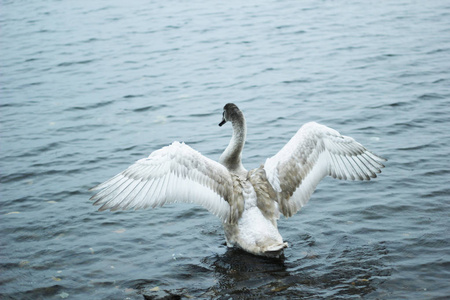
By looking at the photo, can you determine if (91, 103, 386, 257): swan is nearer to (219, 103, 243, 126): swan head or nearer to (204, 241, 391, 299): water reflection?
(204, 241, 391, 299): water reflection

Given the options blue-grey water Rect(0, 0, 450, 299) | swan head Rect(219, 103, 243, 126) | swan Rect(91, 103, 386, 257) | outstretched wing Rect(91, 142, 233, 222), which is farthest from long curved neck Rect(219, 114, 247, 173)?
blue-grey water Rect(0, 0, 450, 299)

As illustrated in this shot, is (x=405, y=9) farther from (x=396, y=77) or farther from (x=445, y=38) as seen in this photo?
(x=396, y=77)

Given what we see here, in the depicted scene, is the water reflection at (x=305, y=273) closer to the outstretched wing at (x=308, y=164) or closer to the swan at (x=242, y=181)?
the swan at (x=242, y=181)

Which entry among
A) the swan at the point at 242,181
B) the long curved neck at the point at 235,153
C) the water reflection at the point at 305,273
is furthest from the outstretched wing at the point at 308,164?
the water reflection at the point at 305,273

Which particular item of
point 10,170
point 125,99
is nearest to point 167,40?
point 125,99

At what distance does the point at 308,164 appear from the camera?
26.9 feet

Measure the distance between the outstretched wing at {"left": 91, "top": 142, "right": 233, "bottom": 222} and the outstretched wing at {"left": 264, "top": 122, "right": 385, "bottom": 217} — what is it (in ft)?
2.27

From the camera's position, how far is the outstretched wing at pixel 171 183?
25.1 ft

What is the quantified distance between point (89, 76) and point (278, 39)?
580 cm

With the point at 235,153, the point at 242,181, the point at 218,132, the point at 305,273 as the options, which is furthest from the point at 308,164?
the point at 218,132

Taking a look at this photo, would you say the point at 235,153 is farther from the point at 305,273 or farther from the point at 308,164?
the point at 305,273

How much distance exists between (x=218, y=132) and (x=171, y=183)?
472 centimetres

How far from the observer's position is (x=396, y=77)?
14.5 meters

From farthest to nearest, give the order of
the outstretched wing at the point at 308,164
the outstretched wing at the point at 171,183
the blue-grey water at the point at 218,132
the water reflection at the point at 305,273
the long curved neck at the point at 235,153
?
the long curved neck at the point at 235,153
the outstretched wing at the point at 308,164
the outstretched wing at the point at 171,183
the blue-grey water at the point at 218,132
the water reflection at the point at 305,273
